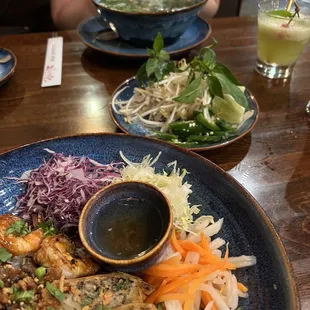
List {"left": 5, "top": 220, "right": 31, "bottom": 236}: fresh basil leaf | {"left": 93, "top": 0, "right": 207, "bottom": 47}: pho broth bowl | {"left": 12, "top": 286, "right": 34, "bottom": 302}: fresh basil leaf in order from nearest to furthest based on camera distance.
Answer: {"left": 12, "top": 286, "right": 34, "bottom": 302}: fresh basil leaf → {"left": 5, "top": 220, "right": 31, "bottom": 236}: fresh basil leaf → {"left": 93, "top": 0, "right": 207, "bottom": 47}: pho broth bowl

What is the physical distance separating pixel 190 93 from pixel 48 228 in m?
0.92

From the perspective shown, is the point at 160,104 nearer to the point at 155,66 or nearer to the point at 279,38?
the point at 155,66

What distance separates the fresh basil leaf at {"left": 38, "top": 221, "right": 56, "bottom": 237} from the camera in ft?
4.89

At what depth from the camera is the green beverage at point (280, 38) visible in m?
2.33

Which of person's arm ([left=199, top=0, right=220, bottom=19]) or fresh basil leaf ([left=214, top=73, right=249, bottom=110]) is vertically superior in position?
fresh basil leaf ([left=214, top=73, right=249, bottom=110])

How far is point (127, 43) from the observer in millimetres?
2723

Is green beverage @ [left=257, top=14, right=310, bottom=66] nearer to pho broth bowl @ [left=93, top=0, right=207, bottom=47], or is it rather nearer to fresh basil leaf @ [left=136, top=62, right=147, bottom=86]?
pho broth bowl @ [left=93, top=0, right=207, bottom=47]

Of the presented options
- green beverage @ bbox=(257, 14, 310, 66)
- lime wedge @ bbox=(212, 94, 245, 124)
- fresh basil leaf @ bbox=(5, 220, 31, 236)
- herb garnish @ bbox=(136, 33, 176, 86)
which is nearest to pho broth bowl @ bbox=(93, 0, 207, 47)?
herb garnish @ bbox=(136, 33, 176, 86)

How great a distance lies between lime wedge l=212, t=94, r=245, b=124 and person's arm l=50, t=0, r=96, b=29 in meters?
1.87

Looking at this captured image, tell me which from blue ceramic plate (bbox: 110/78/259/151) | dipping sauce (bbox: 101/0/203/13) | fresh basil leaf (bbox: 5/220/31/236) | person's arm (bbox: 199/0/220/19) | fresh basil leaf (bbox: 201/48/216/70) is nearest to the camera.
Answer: fresh basil leaf (bbox: 5/220/31/236)

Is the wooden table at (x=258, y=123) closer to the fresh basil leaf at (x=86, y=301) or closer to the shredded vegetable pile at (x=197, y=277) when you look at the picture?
the shredded vegetable pile at (x=197, y=277)

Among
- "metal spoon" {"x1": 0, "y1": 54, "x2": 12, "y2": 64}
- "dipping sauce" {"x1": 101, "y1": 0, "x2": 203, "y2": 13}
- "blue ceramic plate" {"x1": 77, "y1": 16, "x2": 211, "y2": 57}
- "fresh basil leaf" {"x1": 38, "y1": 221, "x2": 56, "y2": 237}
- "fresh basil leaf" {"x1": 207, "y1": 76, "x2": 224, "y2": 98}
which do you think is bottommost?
"fresh basil leaf" {"x1": 38, "y1": 221, "x2": 56, "y2": 237}

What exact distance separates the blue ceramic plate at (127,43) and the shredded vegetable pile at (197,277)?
158 centimetres

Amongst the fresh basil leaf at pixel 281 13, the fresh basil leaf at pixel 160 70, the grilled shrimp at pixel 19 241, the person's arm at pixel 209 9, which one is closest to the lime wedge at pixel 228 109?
the fresh basil leaf at pixel 160 70
